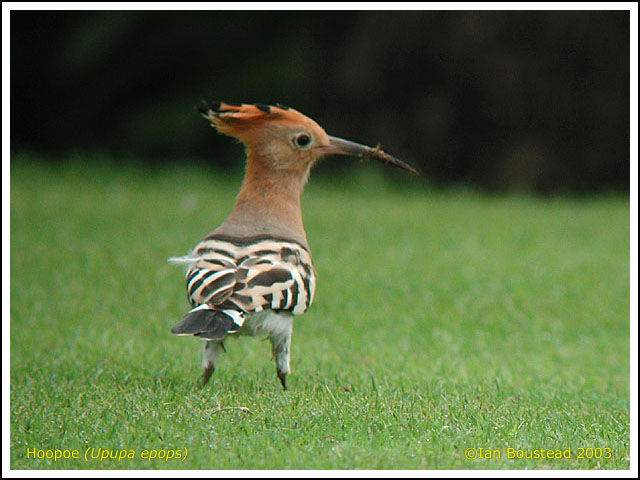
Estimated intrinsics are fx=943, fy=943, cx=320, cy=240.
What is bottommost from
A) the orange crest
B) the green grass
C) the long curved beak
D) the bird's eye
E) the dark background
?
the green grass

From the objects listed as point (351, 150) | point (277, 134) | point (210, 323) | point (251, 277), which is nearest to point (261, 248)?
point (251, 277)

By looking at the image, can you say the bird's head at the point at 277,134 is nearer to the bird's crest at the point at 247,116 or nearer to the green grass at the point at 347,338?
the bird's crest at the point at 247,116

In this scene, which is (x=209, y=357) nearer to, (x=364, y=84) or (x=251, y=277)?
(x=251, y=277)

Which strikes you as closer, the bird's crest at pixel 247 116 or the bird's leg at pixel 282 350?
the bird's leg at pixel 282 350

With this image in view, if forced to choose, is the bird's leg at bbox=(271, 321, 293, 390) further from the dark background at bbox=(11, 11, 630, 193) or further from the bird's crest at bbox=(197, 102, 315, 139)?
the dark background at bbox=(11, 11, 630, 193)

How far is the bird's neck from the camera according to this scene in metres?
4.88

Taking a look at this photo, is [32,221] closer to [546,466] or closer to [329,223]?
[329,223]

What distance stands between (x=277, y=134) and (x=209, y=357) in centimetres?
124

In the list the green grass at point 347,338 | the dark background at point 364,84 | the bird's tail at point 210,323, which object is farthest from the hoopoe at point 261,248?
the dark background at point 364,84

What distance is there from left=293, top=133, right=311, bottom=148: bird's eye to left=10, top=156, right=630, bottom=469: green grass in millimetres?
1289

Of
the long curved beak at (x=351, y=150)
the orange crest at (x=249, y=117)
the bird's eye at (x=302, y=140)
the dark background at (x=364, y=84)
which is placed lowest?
the long curved beak at (x=351, y=150)

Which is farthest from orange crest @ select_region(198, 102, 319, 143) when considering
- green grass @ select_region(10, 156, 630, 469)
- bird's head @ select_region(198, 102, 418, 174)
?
green grass @ select_region(10, 156, 630, 469)

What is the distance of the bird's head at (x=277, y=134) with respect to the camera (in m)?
5.02

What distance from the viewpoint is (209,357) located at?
15.6 feet
